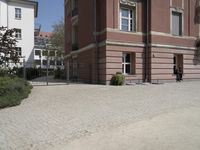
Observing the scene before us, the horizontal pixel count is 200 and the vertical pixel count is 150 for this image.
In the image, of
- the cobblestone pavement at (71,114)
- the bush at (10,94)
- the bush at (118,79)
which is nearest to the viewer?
the cobblestone pavement at (71,114)

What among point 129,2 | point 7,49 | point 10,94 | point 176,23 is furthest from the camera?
point 176,23

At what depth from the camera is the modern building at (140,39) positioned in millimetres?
23250

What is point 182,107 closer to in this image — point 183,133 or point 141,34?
point 183,133

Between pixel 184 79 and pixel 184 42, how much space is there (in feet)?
10.3

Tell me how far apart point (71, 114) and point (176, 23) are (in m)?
18.0

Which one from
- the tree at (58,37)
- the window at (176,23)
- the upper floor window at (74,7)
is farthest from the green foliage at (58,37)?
the window at (176,23)

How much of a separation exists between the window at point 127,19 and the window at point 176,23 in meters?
3.86

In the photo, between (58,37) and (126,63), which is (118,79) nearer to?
(126,63)

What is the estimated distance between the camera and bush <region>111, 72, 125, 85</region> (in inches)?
868

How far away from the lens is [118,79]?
22.1 meters

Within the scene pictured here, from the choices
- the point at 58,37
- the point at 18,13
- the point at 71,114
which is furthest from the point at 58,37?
the point at 71,114

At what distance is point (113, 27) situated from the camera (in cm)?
2322

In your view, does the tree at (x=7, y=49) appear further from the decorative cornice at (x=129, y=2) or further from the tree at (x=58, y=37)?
the tree at (x=58, y=37)

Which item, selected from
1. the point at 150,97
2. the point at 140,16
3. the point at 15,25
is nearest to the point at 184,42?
the point at 140,16
